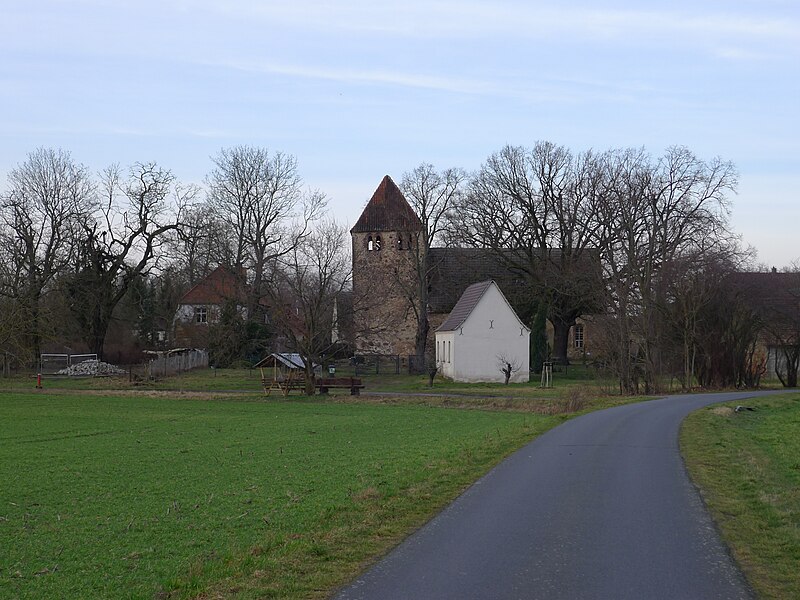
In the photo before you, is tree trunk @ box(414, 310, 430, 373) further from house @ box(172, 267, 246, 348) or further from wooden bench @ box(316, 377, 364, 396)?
wooden bench @ box(316, 377, 364, 396)

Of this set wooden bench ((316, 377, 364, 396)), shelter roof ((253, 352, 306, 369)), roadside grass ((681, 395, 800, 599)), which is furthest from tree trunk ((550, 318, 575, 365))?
roadside grass ((681, 395, 800, 599))

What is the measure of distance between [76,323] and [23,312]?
59.1 ft

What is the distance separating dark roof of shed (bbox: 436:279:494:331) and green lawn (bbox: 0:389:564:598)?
2692cm

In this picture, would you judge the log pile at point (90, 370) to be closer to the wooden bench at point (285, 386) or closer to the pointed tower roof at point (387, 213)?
the wooden bench at point (285, 386)

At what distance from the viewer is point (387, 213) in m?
73.6

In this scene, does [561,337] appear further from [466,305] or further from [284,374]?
[284,374]

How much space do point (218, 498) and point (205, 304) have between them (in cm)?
7183

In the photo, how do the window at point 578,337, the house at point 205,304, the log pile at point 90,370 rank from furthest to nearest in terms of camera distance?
the window at point 578,337 → the house at point 205,304 → the log pile at point 90,370

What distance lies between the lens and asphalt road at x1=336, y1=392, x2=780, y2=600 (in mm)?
7945

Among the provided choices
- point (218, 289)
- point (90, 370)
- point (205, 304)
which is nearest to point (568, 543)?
point (90, 370)

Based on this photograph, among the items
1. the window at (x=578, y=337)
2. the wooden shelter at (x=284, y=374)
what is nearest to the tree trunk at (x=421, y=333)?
the wooden shelter at (x=284, y=374)

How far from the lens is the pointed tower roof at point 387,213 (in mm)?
71938

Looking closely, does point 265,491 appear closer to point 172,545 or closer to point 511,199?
point 172,545

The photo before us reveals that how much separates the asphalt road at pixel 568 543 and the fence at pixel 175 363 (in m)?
43.8
